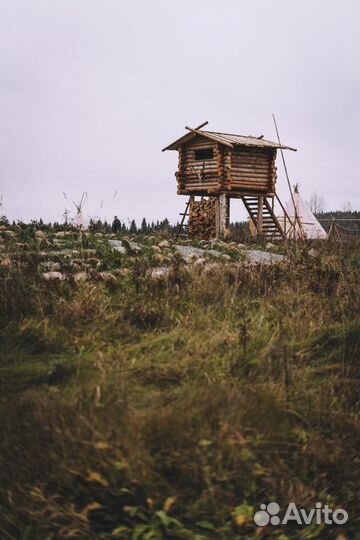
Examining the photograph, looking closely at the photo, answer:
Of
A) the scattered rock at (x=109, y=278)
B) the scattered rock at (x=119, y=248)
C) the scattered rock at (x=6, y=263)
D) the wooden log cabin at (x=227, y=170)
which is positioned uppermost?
the wooden log cabin at (x=227, y=170)

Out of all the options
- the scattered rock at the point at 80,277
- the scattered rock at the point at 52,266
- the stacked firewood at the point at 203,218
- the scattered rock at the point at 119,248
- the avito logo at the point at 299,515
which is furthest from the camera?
the stacked firewood at the point at 203,218

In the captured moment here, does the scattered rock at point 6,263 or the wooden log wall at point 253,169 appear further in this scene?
the wooden log wall at point 253,169

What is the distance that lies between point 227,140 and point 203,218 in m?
3.64

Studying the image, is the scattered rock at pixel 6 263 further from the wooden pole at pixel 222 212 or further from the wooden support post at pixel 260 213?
the wooden support post at pixel 260 213

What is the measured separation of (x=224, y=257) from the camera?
991 centimetres

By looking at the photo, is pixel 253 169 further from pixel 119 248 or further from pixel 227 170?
pixel 119 248

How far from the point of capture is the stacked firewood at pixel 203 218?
74.8 ft

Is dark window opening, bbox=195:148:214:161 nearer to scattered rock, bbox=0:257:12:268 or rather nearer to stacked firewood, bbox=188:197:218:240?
stacked firewood, bbox=188:197:218:240

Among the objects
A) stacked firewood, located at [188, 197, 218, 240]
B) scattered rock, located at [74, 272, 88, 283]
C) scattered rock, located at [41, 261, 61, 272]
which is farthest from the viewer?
stacked firewood, located at [188, 197, 218, 240]

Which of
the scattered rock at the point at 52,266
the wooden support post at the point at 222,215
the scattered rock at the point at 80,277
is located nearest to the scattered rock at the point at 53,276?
the scattered rock at the point at 80,277

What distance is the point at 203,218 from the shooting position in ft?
75.6

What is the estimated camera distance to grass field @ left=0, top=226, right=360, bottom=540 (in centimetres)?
297

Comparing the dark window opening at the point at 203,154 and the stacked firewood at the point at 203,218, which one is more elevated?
the dark window opening at the point at 203,154

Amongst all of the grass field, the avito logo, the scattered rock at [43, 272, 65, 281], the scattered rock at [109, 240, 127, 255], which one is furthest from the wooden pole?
the avito logo
